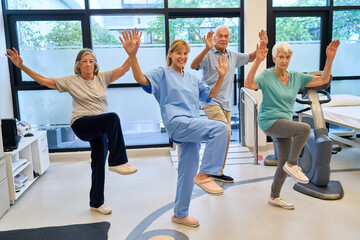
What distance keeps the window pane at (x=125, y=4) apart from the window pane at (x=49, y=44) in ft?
1.28

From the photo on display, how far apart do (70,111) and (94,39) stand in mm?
1158

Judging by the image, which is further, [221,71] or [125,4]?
[125,4]

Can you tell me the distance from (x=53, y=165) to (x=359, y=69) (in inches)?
201

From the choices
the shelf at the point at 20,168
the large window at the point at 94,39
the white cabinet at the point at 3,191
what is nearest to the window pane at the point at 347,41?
the large window at the point at 94,39

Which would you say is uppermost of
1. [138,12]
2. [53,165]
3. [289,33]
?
[138,12]

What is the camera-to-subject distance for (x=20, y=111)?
4988 millimetres

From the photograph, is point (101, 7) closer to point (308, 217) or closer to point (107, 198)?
point (107, 198)

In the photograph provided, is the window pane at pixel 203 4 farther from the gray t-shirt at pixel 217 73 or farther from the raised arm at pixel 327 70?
the raised arm at pixel 327 70

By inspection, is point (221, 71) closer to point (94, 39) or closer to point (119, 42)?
point (119, 42)

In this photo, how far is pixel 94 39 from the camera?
4918 mm

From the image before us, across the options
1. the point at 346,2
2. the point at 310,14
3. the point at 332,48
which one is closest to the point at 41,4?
the point at 332,48

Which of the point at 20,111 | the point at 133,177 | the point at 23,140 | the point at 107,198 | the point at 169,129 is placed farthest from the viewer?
the point at 20,111

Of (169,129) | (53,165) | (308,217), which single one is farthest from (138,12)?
(308,217)

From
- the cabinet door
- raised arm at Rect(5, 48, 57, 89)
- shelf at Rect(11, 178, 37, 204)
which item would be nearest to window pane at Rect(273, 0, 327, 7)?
raised arm at Rect(5, 48, 57, 89)
